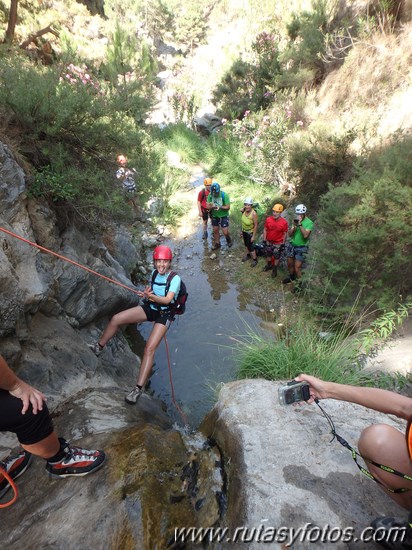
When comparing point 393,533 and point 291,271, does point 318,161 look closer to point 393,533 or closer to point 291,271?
point 291,271

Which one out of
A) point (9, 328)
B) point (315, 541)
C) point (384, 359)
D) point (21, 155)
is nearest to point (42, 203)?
point (21, 155)

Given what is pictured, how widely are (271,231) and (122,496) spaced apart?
620 cm

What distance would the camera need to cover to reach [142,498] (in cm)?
212

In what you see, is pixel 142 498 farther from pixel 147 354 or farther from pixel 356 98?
pixel 356 98

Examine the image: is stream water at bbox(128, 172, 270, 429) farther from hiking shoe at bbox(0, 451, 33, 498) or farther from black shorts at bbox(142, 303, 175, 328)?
hiking shoe at bbox(0, 451, 33, 498)

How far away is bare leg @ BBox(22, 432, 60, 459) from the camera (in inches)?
85.0

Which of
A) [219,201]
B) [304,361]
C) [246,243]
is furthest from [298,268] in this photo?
[304,361]

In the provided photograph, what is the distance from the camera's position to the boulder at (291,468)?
6.66ft

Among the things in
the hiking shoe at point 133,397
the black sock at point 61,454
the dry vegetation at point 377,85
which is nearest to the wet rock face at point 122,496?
the black sock at point 61,454

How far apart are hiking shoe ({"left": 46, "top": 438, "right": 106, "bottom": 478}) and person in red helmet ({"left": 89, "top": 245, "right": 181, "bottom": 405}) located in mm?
1478

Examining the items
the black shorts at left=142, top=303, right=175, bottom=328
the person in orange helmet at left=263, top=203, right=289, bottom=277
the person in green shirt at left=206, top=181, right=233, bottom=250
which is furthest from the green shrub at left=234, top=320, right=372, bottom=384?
the person in green shirt at left=206, top=181, right=233, bottom=250

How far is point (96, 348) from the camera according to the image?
444 cm

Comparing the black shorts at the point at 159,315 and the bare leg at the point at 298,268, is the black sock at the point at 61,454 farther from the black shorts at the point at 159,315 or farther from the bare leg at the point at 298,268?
the bare leg at the point at 298,268

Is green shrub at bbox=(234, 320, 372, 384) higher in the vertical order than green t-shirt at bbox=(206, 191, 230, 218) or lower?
lower
